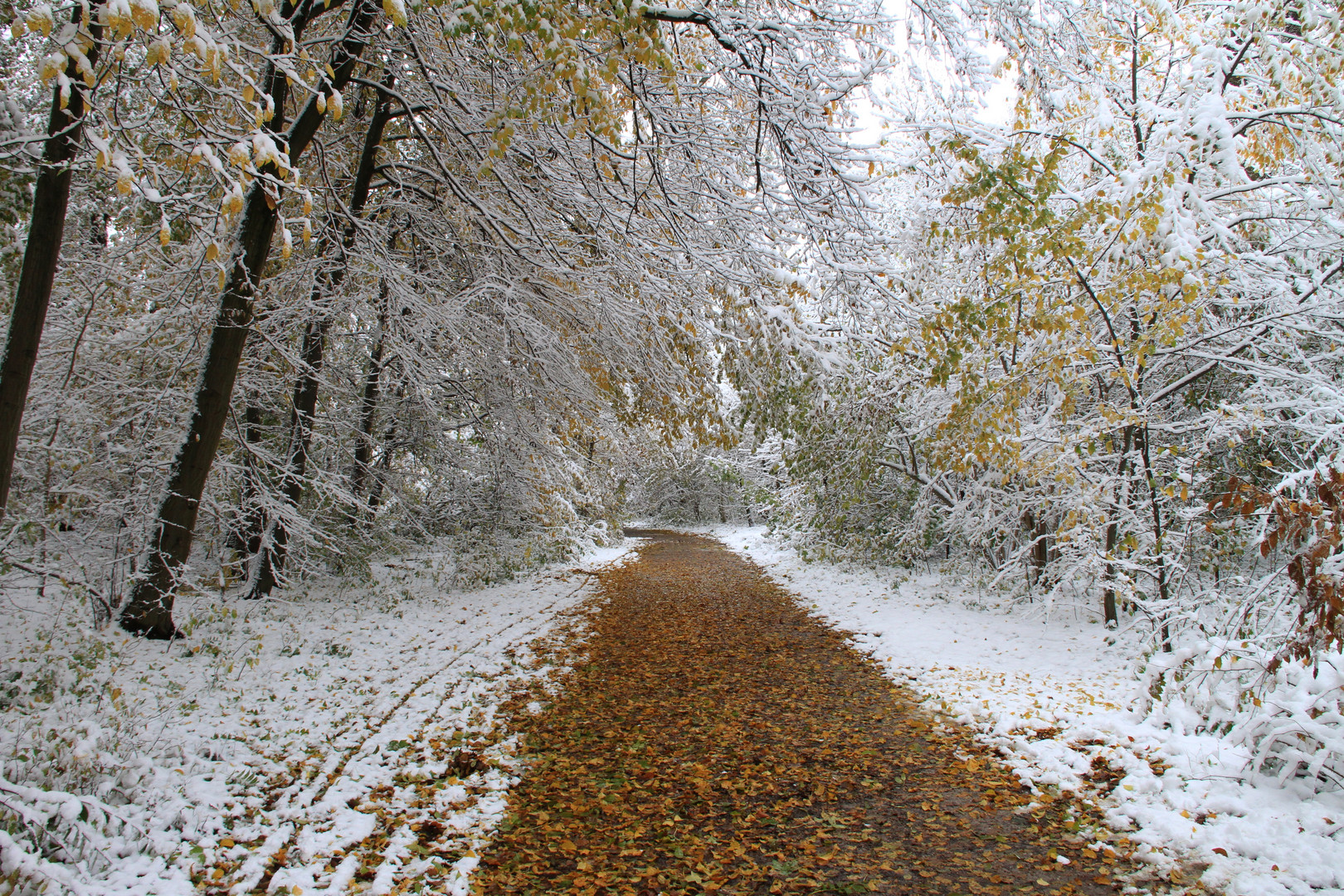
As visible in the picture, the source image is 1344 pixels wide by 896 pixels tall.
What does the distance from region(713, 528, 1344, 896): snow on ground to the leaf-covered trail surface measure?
0.27m

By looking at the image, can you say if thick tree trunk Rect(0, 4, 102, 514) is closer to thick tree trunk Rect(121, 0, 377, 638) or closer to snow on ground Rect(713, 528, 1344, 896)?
thick tree trunk Rect(121, 0, 377, 638)

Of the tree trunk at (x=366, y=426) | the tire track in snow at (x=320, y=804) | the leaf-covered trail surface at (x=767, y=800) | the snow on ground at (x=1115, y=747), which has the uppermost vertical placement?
the tree trunk at (x=366, y=426)

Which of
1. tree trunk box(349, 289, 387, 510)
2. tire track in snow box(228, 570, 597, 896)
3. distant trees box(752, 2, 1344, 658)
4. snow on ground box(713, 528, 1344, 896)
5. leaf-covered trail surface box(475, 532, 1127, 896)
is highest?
distant trees box(752, 2, 1344, 658)

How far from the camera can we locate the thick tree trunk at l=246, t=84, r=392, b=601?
749cm

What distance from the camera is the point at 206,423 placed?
19.0 feet

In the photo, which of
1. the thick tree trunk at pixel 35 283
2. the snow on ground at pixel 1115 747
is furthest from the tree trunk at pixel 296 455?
the snow on ground at pixel 1115 747

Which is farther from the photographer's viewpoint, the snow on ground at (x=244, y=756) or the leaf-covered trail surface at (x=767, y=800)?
the leaf-covered trail surface at (x=767, y=800)

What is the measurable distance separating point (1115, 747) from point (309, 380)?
8.82 m

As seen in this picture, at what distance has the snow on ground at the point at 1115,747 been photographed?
2.97 meters

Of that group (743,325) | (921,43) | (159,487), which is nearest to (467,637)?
(159,487)

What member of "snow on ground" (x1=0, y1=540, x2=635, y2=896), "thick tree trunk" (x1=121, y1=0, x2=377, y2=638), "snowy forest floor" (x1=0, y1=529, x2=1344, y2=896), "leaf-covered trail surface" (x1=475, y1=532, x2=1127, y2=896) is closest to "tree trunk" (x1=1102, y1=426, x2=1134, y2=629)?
"snowy forest floor" (x1=0, y1=529, x2=1344, y2=896)

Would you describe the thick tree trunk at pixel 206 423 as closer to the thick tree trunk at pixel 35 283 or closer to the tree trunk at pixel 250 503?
the tree trunk at pixel 250 503

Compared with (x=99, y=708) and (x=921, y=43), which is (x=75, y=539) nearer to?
(x=99, y=708)

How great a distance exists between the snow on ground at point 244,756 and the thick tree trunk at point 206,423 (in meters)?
0.35
